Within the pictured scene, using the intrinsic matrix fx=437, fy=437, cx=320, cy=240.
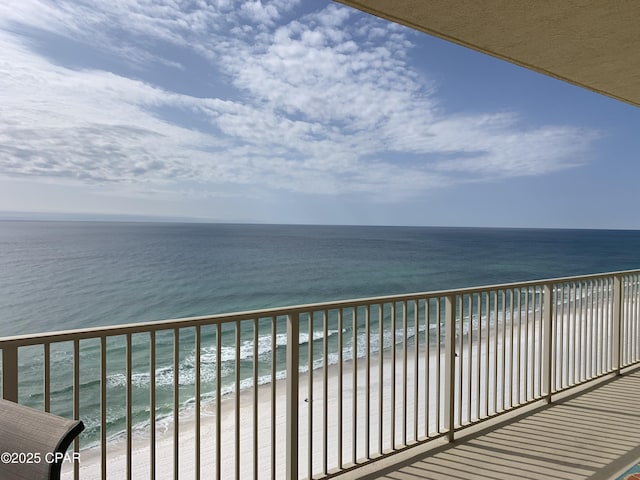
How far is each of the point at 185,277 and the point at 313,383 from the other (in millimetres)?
25116

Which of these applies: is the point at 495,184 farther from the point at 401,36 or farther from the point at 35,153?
the point at 35,153

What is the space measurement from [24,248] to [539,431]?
44877mm

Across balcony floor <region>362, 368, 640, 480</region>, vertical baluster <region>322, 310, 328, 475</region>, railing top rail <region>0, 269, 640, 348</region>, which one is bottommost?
balcony floor <region>362, 368, 640, 480</region>

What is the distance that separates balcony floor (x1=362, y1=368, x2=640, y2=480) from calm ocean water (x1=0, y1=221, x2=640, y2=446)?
227 inches

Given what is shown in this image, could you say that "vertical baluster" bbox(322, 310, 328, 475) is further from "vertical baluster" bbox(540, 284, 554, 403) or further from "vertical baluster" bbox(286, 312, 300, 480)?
"vertical baluster" bbox(540, 284, 554, 403)

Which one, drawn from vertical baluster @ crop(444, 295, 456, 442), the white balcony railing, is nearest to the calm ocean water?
the white balcony railing

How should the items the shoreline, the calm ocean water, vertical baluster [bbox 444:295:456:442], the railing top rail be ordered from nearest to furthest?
the railing top rail
vertical baluster [bbox 444:295:456:442]
the shoreline
the calm ocean water

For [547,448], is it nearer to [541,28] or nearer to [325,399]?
[325,399]

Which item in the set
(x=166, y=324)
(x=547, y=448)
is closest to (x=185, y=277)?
(x=547, y=448)

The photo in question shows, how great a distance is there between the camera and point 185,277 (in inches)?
1115

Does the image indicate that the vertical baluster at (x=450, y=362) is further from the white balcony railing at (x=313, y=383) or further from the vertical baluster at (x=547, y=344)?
the vertical baluster at (x=547, y=344)

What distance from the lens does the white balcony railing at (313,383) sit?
6.14 ft

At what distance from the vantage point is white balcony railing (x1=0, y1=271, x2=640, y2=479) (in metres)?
1.87

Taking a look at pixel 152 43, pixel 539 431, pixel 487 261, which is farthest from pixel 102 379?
pixel 152 43
